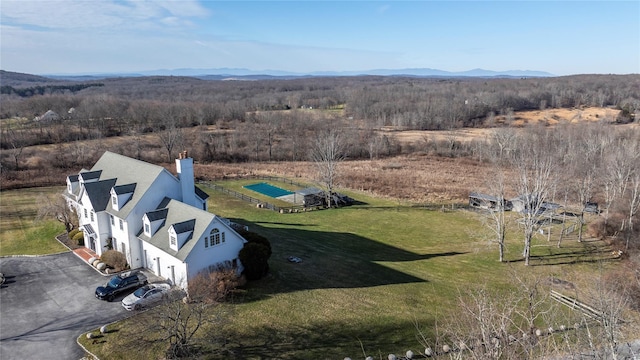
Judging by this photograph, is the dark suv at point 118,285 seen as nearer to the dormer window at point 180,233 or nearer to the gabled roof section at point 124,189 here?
the dormer window at point 180,233

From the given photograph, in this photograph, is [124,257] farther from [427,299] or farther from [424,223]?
[424,223]

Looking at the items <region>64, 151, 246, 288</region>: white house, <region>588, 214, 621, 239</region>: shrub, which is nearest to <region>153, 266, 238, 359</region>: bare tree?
<region>64, 151, 246, 288</region>: white house

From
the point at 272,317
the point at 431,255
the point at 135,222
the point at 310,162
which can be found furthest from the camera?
the point at 310,162

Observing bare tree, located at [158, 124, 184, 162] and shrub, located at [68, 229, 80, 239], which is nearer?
shrub, located at [68, 229, 80, 239]

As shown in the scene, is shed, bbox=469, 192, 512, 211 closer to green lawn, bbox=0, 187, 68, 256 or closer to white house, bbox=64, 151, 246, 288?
white house, bbox=64, 151, 246, 288

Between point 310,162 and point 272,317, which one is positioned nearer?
point 272,317

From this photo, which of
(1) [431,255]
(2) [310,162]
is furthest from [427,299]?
(2) [310,162]

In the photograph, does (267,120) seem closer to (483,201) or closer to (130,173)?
(483,201)
